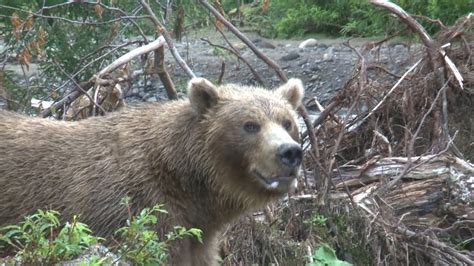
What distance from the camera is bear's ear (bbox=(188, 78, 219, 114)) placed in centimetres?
638

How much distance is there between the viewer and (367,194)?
25.3 feet

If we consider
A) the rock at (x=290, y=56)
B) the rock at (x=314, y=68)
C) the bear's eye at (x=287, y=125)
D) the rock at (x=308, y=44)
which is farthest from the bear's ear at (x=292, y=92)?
the rock at (x=308, y=44)

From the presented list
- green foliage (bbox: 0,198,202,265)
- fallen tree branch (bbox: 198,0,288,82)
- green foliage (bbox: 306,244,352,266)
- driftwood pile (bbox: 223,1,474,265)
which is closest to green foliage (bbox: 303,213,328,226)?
driftwood pile (bbox: 223,1,474,265)

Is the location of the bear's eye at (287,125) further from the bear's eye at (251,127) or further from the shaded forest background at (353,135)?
the shaded forest background at (353,135)

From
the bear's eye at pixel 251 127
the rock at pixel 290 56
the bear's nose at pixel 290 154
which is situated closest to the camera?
the bear's nose at pixel 290 154

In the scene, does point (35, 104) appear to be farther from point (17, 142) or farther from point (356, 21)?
point (356, 21)

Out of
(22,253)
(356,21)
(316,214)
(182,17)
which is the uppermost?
(22,253)

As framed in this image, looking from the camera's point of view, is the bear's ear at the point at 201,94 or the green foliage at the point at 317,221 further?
the green foliage at the point at 317,221

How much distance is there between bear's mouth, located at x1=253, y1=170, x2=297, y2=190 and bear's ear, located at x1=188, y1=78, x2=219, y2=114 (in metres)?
0.61

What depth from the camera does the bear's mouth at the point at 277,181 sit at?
5953mm

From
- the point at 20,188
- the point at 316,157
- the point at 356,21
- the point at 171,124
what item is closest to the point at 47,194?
the point at 20,188

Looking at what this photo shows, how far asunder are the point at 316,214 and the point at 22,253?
3343 mm

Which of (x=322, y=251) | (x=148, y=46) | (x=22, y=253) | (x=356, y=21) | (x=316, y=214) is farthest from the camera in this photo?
(x=356, y=21)

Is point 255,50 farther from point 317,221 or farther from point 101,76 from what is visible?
point 317,221
